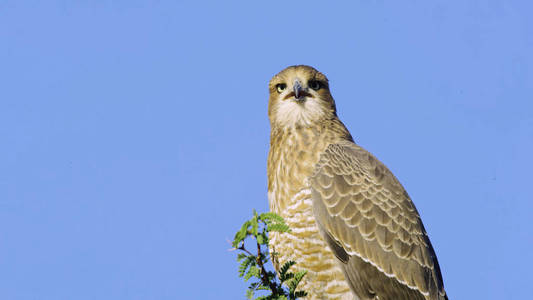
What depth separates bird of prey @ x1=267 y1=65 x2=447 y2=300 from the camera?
251 inches

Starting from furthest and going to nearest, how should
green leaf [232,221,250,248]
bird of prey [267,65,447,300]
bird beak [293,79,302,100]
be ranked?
bird beak [293,79,302,100] → bird of prey [267,65,447,300] → green leaf [232,221,250,248]

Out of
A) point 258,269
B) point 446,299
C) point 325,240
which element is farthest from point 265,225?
point 446,299

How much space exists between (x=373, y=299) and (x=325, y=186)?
1250mm

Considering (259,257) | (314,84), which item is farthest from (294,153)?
(259,257)

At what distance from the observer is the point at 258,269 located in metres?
3.92

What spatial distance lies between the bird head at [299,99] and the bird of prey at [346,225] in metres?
0.22

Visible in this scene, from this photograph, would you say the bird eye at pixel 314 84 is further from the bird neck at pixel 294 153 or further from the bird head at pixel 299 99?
the bird neck at pixel 294 153

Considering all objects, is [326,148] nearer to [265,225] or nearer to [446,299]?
[446,299]

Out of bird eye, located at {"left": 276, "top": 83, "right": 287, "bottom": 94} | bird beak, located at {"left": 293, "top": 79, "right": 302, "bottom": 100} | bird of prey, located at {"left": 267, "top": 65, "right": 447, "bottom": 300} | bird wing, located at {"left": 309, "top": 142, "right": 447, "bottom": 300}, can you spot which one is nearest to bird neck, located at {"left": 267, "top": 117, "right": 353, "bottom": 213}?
bird of prey, located at {"left": 267, "top": 65, "right": 447, "bottom": 300}

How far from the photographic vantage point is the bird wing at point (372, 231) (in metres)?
6.43

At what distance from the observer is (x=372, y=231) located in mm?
6617

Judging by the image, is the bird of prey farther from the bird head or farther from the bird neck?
the bird head

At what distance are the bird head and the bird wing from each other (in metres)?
0.76

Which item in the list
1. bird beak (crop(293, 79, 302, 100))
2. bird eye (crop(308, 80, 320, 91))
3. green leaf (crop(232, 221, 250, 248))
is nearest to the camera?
Answer: green leaf (crop(232, 221, 250, 248))
